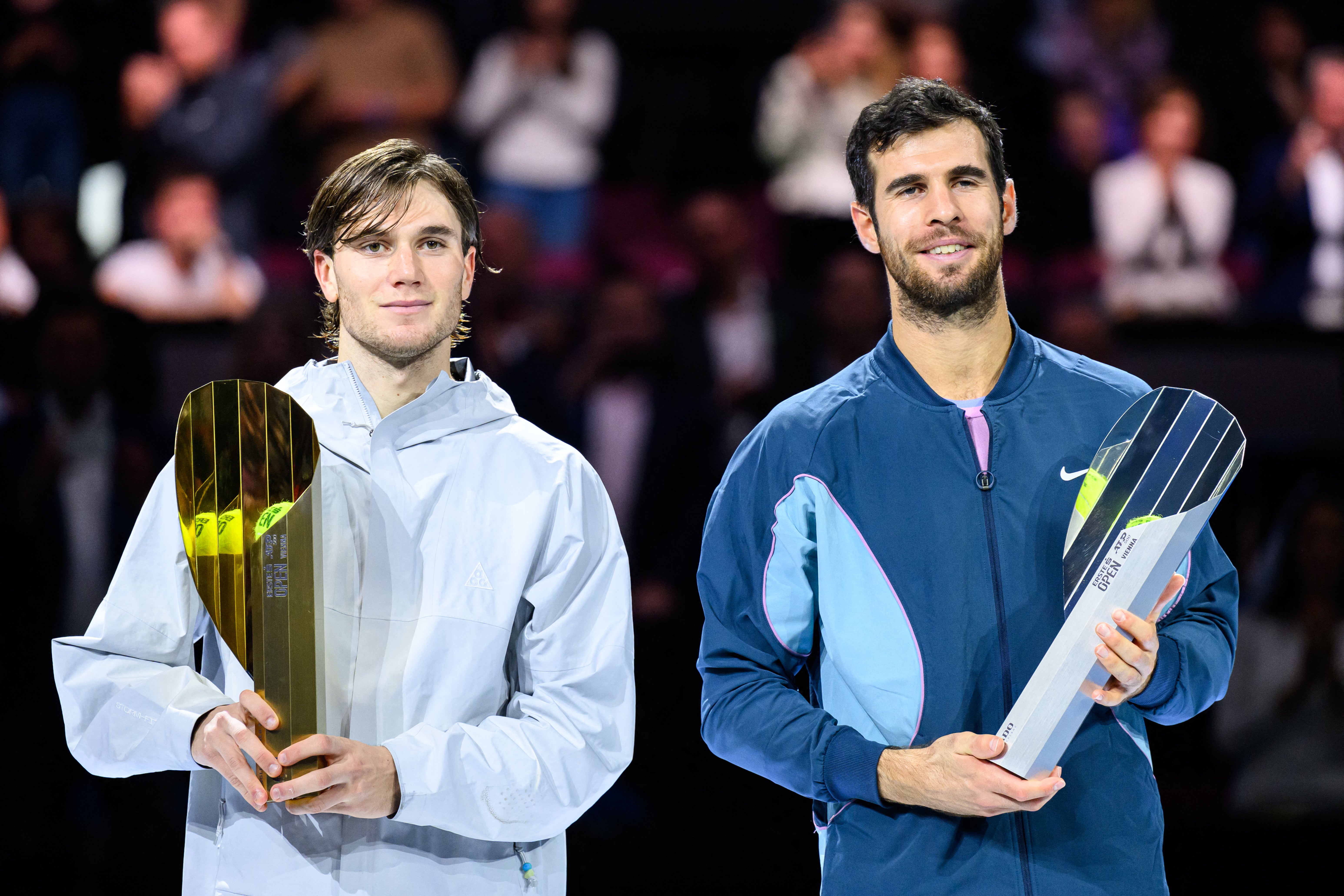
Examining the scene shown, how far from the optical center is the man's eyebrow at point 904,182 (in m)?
1.76

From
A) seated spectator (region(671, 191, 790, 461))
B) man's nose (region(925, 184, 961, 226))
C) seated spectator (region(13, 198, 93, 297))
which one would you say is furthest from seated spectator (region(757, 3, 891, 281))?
man's nose (region(925, 184, 961, 226))

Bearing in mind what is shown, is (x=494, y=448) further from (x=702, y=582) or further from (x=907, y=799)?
(x=907, y=799)

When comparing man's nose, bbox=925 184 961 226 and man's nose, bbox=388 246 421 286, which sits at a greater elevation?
man's nose, bbox=925 184 961 226

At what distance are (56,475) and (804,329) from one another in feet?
7.98

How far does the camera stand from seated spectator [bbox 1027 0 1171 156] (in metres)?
5.39

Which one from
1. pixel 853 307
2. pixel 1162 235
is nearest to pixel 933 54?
pixel 1162 235

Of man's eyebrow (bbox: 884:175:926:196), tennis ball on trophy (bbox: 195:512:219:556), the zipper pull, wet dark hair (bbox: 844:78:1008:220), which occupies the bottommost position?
the zipper pull

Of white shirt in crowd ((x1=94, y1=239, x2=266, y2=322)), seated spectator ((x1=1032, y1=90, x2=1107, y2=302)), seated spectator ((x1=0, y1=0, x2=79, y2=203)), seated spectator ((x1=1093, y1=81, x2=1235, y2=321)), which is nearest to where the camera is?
white shirt in crowd ((x1=94, y1=239, x2=266, y2=322))

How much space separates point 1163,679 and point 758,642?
19.6 inches

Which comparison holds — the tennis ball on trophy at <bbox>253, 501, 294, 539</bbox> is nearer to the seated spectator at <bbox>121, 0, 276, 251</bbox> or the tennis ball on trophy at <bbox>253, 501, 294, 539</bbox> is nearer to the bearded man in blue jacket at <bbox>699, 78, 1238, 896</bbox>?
the bearded man in blue jacket at <bbox>699, 78, 1238, 896</bbox>

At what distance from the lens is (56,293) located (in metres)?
4.41

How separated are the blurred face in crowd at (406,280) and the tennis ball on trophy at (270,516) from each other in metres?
0.26

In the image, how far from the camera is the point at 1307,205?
16.8 ft

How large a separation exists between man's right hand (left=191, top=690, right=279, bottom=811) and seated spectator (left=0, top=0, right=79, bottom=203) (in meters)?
3.85
